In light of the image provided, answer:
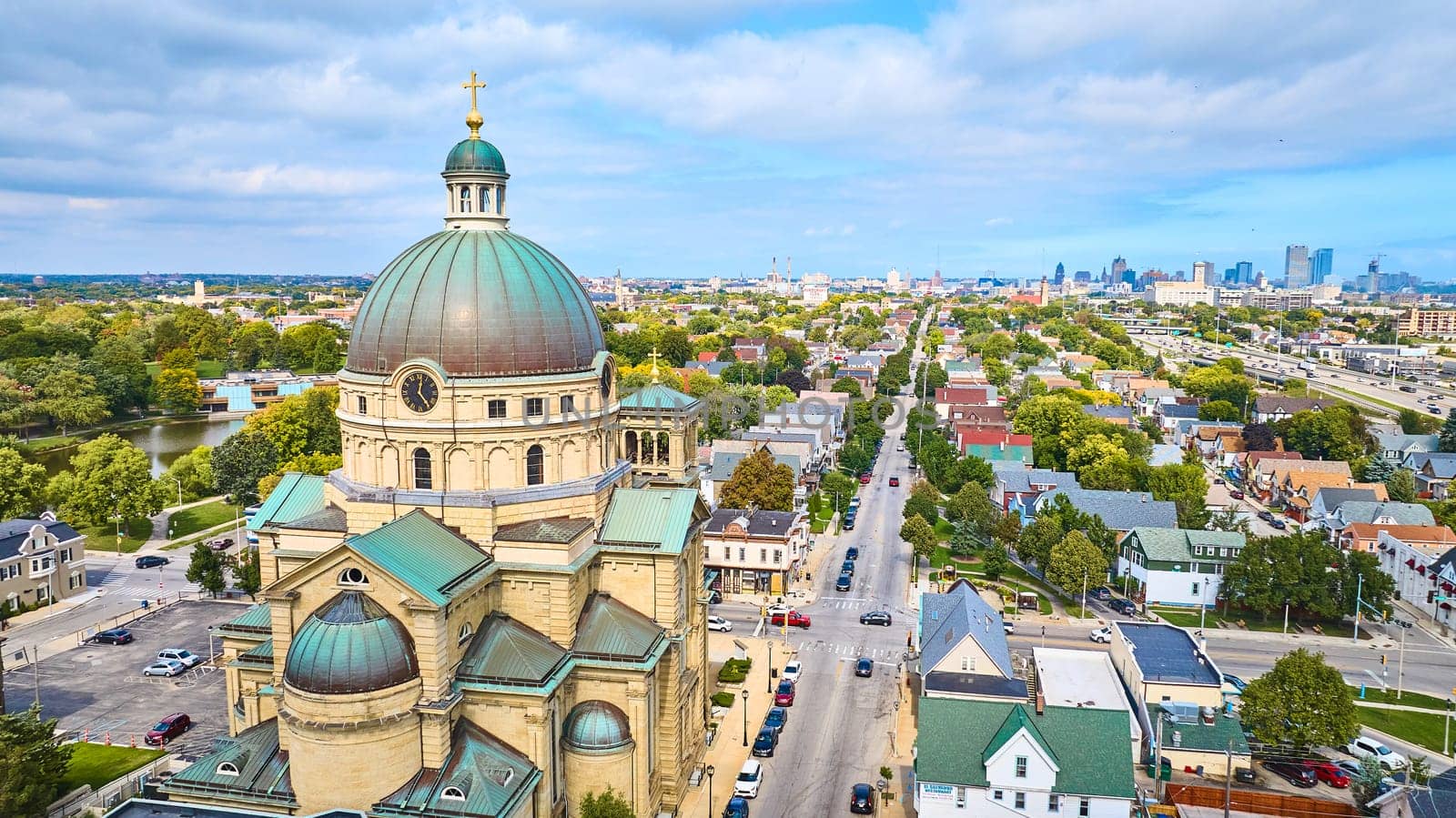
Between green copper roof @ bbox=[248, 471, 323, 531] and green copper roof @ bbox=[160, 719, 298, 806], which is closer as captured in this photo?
green copper roof @ bbox=[160, 719, 298, 806]

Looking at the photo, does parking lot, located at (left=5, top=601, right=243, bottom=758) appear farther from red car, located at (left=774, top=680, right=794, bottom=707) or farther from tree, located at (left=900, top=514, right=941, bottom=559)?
tree, located at (left=900, top=514, right=941, bottom=559)

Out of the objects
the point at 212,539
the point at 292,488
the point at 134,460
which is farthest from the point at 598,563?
the point at 134,460

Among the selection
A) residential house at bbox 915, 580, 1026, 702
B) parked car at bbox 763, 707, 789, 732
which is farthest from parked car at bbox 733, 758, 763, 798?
residential house at bbox 915, 580, 1026, 702

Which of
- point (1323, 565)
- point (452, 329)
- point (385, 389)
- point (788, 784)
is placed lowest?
point (788, 784)

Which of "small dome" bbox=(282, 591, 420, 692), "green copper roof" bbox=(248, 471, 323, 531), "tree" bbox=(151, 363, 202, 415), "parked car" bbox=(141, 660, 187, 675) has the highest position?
"green copper roof" bbox=(248, 471, 323, 531)

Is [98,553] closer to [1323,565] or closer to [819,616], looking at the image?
[819,616]

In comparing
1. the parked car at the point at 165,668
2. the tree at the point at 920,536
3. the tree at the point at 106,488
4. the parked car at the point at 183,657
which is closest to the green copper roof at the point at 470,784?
the parked car at the point at 165,668
